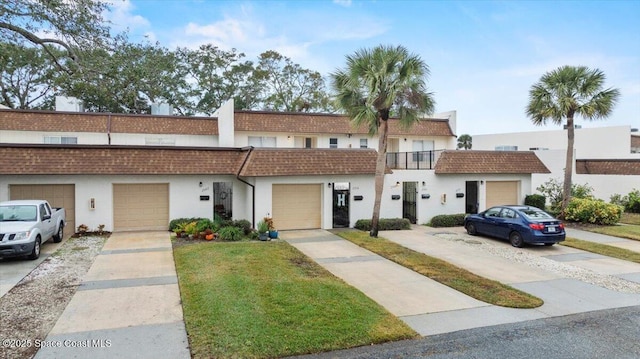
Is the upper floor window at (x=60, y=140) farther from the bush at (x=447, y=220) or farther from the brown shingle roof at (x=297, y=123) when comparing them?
the bush at (x=447, y=220)

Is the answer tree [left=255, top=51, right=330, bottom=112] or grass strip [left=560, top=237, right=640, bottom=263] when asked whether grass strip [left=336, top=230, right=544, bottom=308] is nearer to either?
grass strip [left=560, top=237, right=640, bottom=263]

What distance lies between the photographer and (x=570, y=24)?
14.6 meters

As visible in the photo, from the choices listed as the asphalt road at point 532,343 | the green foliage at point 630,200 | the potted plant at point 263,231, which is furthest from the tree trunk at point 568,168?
the potted plant at point 263,231

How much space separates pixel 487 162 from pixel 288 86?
85.5 ft

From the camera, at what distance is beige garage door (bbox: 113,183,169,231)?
17641 millimetres

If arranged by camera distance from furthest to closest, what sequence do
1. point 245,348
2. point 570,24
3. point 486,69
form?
point 486,69 → point 570,24 → point 245,348

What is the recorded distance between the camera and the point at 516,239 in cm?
1548

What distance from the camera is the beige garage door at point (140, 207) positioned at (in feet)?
57.9

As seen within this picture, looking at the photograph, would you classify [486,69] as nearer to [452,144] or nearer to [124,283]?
[452,144]

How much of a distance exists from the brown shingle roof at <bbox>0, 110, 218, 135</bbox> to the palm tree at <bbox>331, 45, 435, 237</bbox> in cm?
1056

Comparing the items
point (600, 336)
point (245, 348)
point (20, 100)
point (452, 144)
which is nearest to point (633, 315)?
point (600, 336)

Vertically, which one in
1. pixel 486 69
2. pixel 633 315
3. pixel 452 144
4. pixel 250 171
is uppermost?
pixel 486 69

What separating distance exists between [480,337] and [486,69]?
49.3 ft

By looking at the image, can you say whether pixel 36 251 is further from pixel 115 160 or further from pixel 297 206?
pixel 297 206
